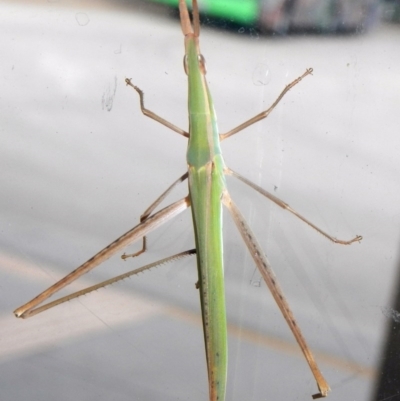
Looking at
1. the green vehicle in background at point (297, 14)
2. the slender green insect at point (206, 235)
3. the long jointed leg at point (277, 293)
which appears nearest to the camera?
the slender green insect at point (206, 235)

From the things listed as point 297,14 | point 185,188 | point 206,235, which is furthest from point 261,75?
point 206,235

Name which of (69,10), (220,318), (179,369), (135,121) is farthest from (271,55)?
(179,369)

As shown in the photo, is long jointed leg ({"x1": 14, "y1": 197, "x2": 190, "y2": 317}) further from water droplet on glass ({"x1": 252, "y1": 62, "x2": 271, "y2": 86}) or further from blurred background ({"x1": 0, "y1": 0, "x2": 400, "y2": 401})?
water droplet on glass ({"x1": 252, "y1": 62, "x2": 271, "y2": 86})

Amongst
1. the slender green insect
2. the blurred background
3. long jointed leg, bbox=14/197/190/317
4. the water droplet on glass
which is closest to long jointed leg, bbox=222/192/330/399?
the slender green insect

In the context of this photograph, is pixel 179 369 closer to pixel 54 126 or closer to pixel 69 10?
pixel 54 126

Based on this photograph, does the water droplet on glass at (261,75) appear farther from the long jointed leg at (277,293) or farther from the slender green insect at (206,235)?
the long jointed leg at (277,293)

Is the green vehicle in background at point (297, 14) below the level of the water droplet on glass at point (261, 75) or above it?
above

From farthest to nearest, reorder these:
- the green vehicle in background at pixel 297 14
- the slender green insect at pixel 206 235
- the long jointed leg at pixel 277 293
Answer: the green vehicle in background at pixel 297 14 → the long jointed leg at pixel 277 293 → the slender green insect at pixel 206 235

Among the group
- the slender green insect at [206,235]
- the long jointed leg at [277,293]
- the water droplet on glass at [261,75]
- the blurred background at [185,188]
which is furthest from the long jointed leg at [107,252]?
the water droplet on glass at [261,75]
